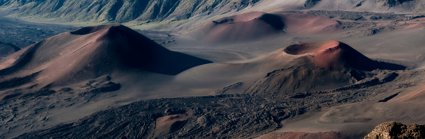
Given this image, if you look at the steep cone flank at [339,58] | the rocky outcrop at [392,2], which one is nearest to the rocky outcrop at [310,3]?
the rocky outcrop at [392,2]

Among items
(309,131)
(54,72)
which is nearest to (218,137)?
(309,131)

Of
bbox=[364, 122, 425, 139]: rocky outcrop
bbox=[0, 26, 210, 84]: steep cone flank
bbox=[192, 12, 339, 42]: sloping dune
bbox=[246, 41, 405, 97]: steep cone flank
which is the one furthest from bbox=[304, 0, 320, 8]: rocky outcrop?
bbox=[364, 122, 425, 139]: rocky outcrop


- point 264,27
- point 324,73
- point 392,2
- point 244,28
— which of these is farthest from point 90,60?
point 392,2

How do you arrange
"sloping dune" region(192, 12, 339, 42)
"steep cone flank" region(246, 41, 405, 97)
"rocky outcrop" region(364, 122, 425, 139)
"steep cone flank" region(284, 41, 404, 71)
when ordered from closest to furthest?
"rocky outcrop" region(364, 122, 425, 139) → "steep cone flank" region(246, 41, 405, 97) → "steep cone flank" region(284, 41, 404, 71) → "sloping dune" region(192, 12, 339, 42)

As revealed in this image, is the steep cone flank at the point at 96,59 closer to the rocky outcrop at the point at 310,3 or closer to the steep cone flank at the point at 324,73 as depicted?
the steep cone flank at the point at 324,73

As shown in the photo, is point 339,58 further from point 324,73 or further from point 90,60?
point 90,60

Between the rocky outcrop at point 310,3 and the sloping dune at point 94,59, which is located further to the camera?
the rocky outcrop at point 310,3

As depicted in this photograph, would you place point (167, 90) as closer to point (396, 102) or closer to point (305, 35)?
point (396, 102)

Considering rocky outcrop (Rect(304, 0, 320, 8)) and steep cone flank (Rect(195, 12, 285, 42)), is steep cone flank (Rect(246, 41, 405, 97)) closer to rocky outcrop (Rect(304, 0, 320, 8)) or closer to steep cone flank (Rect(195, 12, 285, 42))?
steep cone flank (Rect(195, 12, 285, 42))
